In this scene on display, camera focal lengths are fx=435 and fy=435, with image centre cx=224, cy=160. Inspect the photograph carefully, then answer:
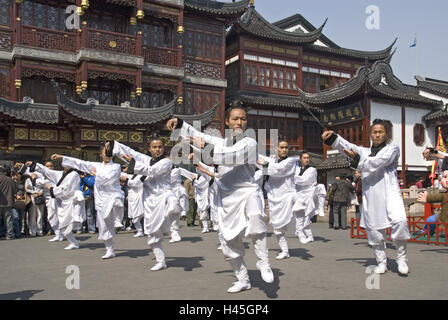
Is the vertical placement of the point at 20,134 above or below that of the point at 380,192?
above

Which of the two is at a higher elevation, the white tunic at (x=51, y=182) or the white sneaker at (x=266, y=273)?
the white tunic at (x=51, y=182)

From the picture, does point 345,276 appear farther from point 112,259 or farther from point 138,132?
point 138,132

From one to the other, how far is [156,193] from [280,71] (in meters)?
20.7

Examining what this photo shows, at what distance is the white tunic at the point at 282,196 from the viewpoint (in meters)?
7.09

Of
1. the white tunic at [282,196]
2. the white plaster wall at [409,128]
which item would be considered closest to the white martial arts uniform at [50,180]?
the white tunic at [282,196]

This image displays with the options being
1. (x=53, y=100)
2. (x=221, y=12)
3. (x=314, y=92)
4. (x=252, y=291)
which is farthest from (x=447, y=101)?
(x=252, y=291)

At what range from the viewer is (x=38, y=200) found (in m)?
11.4

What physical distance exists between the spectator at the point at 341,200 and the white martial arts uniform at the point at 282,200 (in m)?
6.03

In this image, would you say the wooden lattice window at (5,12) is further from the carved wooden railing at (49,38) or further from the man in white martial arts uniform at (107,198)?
the man in white martial arts uniform at (107,198)

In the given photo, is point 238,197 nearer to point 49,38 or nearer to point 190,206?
point 190,206

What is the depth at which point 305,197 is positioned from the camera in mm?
9867

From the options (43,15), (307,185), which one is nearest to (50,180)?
(307,185)

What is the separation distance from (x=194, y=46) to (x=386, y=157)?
18.3 metres

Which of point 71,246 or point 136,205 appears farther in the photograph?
point 136,205
